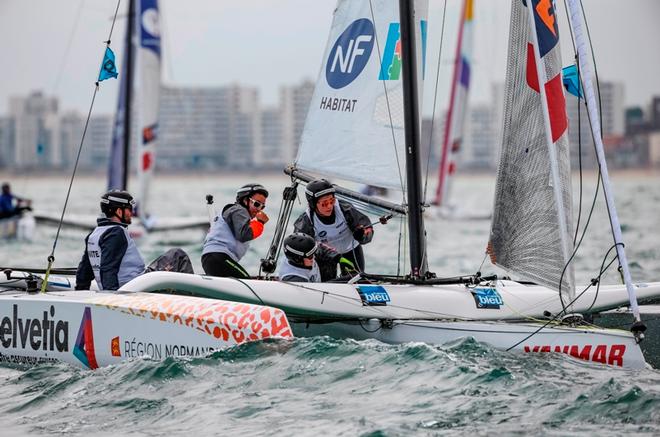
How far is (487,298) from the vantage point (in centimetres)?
834

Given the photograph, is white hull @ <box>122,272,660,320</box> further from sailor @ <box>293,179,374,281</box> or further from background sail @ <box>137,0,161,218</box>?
background sail @ <box>137,0,161,218</box>

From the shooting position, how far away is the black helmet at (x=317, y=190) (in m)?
8.70

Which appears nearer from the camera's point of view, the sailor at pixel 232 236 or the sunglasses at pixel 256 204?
the sailor at pixel 232 236

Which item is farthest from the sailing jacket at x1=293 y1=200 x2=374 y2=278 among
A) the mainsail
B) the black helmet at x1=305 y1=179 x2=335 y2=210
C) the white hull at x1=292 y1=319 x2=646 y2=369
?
the mainsail

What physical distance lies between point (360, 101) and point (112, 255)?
7.84 ft

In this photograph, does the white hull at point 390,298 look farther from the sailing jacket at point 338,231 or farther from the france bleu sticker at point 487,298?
the sailing jacket at point 338,231

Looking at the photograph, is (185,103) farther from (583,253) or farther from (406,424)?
(406,424)

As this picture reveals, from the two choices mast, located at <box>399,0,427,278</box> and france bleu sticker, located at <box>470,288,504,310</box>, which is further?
mast, located at <box>399,0,427,278</box>

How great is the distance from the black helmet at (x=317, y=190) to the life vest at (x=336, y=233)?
183 mm

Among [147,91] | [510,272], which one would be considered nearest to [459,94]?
[147,91]

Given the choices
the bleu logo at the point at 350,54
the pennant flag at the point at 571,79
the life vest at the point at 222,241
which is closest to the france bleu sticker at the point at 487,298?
the pennant flag at the point at 571,79

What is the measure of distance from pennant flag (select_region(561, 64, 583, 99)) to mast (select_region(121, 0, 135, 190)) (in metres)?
13.2

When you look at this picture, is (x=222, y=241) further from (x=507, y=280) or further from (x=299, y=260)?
(x=507, y=280)

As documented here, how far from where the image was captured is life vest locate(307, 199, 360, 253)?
892 centimetres
